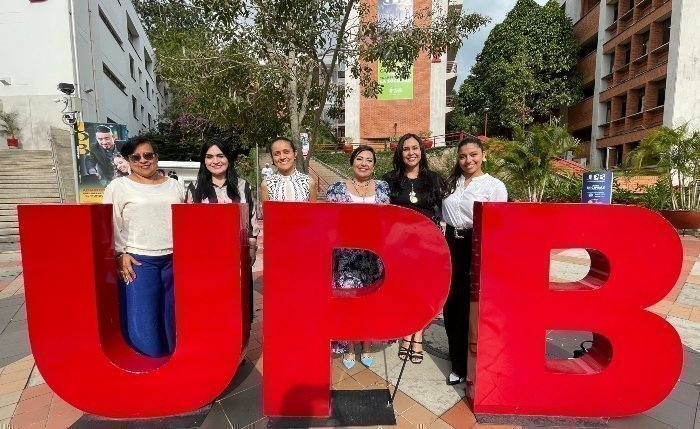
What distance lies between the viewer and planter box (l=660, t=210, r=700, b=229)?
856 centimetres

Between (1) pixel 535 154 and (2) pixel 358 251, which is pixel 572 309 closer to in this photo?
(2) pixel 358 251

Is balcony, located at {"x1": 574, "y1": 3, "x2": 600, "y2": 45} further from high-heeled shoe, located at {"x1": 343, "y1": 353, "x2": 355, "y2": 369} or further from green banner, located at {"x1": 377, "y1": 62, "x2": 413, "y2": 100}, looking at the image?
high-heeled shoe, located at {"x1": 343, "y1": 353, "x2": 355, "y2": 369}

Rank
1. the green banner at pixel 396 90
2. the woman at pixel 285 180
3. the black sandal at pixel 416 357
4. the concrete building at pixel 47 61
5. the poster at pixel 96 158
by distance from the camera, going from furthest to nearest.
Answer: the green banner at pixel 396 90
the concrete building at pixel 47 61
the poster at pixel 96 158
the black sandal at pixel 416 357
the woman at pixel 285 180

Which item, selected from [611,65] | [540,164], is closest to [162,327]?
[540,164]

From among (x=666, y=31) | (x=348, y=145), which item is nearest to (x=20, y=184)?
(x=348, y=145)

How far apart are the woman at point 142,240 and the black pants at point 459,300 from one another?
184cm

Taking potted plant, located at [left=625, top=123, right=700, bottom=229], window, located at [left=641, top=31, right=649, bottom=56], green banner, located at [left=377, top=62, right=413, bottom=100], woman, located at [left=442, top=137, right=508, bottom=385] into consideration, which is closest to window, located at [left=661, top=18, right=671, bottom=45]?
window, located at [left=641, top=31, right=649, bottom=56]

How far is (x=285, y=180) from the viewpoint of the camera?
9.04ft

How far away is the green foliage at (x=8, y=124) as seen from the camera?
12914mm

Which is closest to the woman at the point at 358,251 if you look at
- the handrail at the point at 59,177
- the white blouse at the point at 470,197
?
the white blouse at the point at 470,197

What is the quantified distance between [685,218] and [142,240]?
37.9ft

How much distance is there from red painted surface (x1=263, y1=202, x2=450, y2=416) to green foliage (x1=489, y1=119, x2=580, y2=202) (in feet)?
30.0

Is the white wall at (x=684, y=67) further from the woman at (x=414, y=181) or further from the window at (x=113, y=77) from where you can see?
the window at (x=113, y=77)

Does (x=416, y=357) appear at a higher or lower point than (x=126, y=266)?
lower
